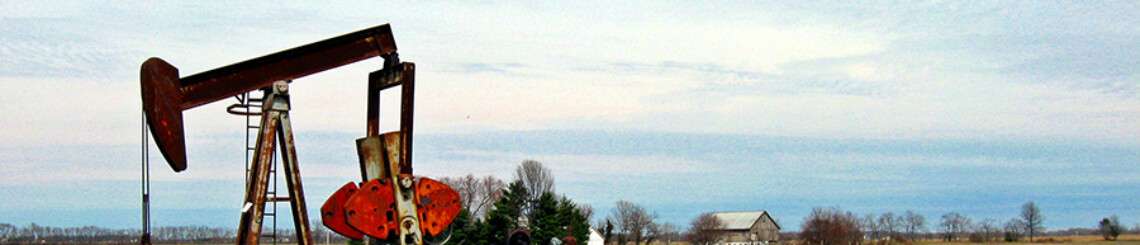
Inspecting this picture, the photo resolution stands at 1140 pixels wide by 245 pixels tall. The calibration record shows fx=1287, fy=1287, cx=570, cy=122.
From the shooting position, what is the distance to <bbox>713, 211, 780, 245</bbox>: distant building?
4557 inches

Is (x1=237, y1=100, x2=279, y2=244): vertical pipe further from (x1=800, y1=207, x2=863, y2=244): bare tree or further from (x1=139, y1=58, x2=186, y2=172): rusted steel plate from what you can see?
(x1=800, y1=207, x2=863, y2=244): bare tree

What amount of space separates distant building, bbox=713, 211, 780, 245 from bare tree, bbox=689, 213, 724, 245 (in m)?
3.83

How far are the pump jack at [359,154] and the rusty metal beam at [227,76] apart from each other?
0.4 inches

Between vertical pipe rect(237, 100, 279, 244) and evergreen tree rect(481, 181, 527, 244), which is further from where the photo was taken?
evergreen tree rect(481, 181, 527, 244)

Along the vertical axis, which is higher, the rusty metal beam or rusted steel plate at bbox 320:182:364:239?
the rusty metal beam

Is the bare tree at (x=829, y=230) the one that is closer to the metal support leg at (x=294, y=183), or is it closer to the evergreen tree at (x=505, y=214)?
the evergreen tree at (x=505, y=214)

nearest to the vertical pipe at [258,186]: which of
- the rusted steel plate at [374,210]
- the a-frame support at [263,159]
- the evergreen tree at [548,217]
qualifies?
the a-frame support at [263,159]

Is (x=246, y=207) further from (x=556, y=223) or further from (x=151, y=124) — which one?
(x=556, y=223)

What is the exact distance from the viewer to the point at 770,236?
120500 mm

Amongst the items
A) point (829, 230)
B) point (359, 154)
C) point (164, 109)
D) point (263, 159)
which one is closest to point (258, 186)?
point (263, 159)

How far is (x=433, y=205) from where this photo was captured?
12836 mm

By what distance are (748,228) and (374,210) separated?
10586 centimetres

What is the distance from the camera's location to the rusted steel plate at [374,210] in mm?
12523

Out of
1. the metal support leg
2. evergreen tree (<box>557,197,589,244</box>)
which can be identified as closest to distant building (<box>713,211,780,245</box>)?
evergreen tree (<box>557,197,589,244</box>)
